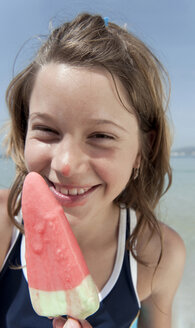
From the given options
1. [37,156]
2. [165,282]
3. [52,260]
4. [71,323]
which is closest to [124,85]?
[37,156]

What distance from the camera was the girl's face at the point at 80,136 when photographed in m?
1.21

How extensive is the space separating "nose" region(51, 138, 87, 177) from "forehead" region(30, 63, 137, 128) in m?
0.15

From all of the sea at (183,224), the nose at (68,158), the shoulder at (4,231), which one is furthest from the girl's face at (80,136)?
the sea at (183,224)

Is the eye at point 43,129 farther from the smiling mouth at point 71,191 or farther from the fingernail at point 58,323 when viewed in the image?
the fingernail at point 58,323

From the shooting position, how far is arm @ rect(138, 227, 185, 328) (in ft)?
6.11

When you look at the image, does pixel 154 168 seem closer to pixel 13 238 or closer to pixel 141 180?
pixel 141 180

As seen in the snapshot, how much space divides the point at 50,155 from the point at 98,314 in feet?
3.41

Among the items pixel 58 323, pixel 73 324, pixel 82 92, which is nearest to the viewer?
pixel 73 324

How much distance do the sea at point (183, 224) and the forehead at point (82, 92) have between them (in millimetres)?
1106

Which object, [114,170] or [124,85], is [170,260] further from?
[124,85]

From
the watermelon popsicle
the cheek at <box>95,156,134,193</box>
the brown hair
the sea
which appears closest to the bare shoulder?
the brown hair

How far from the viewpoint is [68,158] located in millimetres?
1208

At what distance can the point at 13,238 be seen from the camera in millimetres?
1679

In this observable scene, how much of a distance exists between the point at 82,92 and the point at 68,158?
30cm
